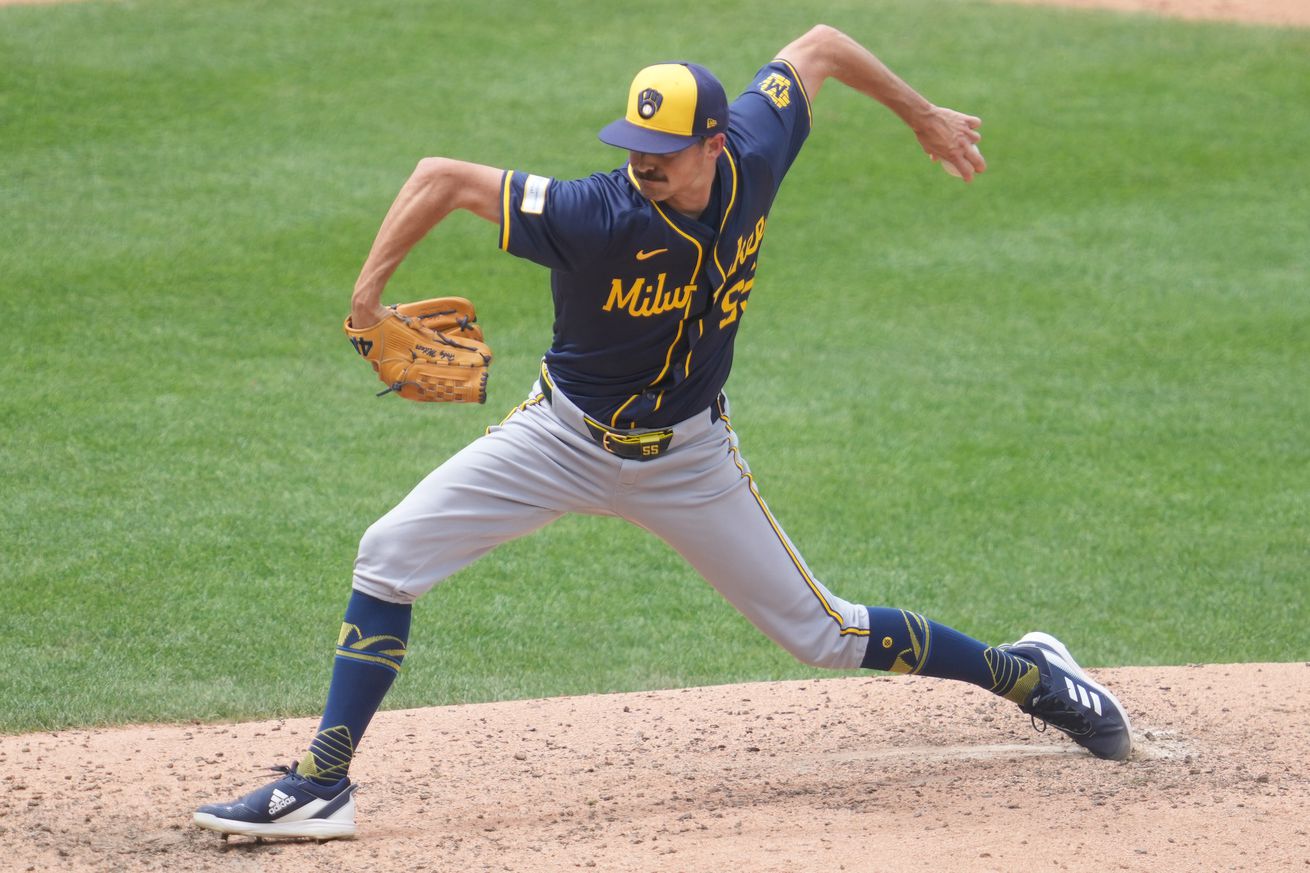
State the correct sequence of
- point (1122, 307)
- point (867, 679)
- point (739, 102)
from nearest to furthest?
point (739, 102) → point (867, 679) → point (1122, 307)

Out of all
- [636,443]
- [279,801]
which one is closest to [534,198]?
[636,443]

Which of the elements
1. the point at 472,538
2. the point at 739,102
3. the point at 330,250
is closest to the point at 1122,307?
the point at 330,250

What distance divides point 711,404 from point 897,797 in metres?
1.06

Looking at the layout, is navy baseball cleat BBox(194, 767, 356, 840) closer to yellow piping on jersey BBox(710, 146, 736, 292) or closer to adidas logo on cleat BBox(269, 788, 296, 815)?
adidas logo on cleat BBox(269, 788, 296, 815)

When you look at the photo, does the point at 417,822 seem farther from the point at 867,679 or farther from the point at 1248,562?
the point at 1248,562

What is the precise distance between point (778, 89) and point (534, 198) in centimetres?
94

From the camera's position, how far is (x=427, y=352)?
11.6ft

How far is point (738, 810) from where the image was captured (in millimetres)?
3768

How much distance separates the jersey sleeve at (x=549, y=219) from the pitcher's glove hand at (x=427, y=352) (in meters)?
0.30

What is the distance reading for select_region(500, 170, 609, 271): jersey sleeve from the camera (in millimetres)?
3324

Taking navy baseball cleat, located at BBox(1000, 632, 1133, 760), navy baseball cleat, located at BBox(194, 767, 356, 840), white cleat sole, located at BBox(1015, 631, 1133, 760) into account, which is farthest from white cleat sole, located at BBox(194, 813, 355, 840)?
white cleat sole, located at BBox(1015, 631, 1133, 760)

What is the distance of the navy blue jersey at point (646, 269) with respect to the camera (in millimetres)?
3359

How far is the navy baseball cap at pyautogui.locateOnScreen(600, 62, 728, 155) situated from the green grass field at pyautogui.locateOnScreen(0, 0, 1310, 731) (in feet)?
7.43

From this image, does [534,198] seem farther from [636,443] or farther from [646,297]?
[636,443]
